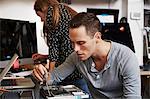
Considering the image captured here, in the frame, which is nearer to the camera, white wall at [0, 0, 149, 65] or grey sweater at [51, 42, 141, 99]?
grey sweater at [51, 42, 141, 99]

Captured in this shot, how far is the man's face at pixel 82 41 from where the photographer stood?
4.50 ft

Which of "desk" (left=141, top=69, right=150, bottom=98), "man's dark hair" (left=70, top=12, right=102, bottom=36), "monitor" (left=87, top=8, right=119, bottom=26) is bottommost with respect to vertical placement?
"desk" (left=141, top=69, right=150, bottom=98)

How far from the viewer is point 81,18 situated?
1403mm

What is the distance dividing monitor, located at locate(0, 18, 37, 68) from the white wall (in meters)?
0.41

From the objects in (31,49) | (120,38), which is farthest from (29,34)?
(120,38)

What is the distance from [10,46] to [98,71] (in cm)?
117

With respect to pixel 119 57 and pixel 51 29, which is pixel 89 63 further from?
pixel 51 29

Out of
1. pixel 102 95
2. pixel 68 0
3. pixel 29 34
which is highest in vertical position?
pixel 68 0

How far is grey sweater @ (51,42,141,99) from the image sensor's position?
4.50 feet

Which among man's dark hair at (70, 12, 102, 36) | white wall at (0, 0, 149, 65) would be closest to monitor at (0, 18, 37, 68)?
white wall at (0, 0, 149, 65)

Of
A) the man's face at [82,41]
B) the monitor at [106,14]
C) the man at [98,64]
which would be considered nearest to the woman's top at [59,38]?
the man at [98,64]

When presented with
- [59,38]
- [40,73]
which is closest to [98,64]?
[40,73]

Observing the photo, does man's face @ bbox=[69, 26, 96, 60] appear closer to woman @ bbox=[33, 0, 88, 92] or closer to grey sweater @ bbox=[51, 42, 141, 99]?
grey sweater @ bbox=[51, 42, 141, 99]

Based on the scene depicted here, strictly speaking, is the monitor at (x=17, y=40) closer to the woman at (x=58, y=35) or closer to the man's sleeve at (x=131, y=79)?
the woman at (x=58, y=35)
